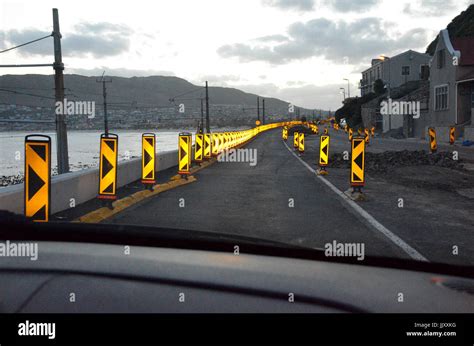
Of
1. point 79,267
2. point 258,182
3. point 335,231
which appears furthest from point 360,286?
point 258,182

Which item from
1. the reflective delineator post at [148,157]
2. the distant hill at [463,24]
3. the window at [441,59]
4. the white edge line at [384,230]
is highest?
the distant hill at [463,24]

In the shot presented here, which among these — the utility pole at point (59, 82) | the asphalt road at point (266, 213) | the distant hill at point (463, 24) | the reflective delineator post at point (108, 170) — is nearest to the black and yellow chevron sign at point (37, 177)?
the asphalt road at point (266, 213)

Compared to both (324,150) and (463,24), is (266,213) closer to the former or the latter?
(324,150)

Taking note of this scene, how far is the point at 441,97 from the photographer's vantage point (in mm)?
47000

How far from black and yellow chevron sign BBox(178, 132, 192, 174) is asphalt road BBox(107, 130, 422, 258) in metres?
0.71

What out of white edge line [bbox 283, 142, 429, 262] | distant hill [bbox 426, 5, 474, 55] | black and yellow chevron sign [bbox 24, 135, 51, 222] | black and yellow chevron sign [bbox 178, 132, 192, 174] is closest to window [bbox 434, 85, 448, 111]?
distant hill [bbox 426, 5, 474, 55]

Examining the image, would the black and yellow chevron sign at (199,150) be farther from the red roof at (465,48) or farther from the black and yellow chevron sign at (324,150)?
the red roof at (465,48)

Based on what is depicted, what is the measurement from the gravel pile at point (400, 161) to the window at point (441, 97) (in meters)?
26.7

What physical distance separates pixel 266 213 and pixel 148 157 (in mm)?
3780

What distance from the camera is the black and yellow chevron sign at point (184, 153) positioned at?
48.3ft

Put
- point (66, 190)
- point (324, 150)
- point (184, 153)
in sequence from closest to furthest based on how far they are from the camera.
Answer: point (66, 190) → point (184, 153) → point (324, 150)

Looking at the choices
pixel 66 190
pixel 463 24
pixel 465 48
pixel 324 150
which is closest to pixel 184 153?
pixel 324 150

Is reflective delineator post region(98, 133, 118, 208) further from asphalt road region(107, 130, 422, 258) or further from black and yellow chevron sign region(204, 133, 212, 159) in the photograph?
black and yellow chevron sign region(204, 133, 212, 159)

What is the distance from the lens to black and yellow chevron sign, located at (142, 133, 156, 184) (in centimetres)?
1190
